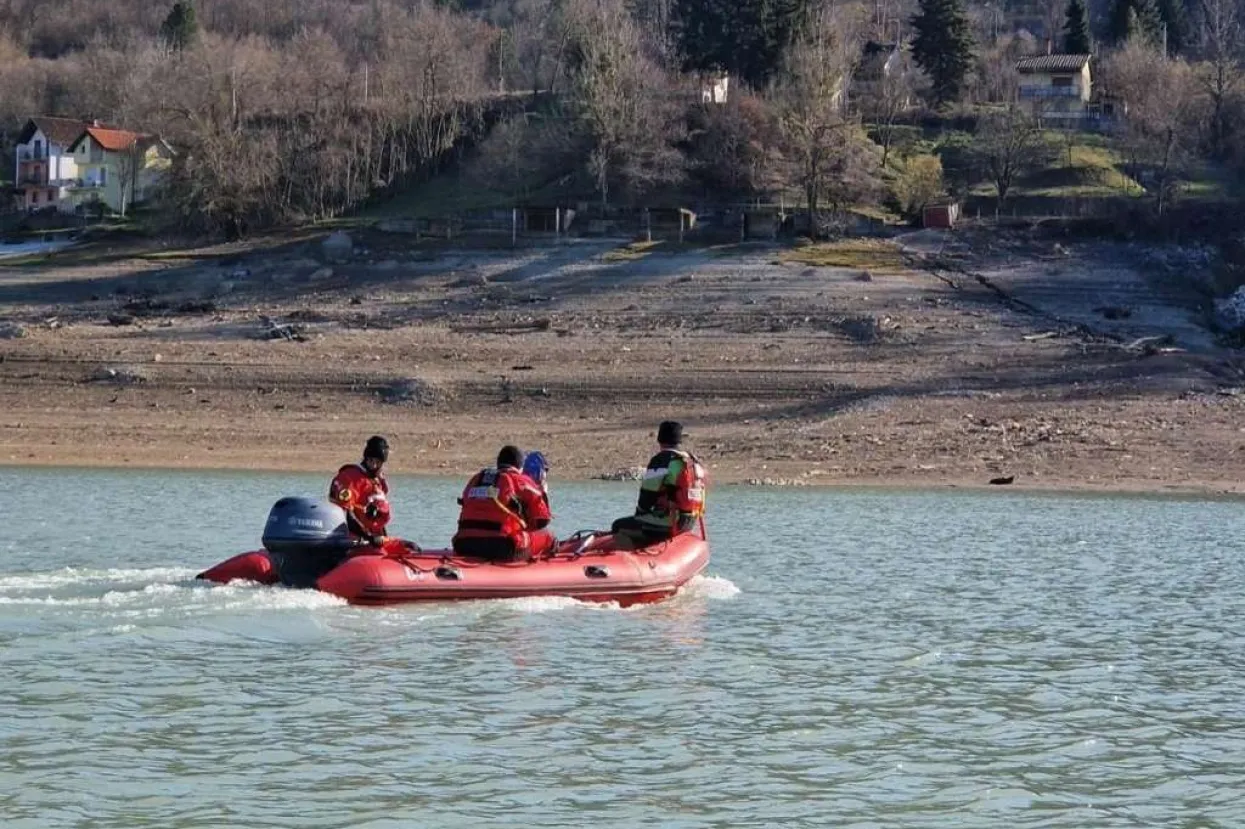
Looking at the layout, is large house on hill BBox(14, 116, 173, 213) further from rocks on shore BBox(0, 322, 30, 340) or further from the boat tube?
the boat tube

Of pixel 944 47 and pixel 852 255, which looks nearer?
pixel 852 255

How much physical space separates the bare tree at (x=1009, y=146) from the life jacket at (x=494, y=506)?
3957 centimetres

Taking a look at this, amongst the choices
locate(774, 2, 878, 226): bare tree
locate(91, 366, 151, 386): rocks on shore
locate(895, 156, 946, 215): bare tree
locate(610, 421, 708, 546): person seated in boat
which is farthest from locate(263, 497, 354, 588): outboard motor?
locate(895, 156, 946, 215): bare tree

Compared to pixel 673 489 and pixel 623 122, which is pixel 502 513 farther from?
pixel 623 122

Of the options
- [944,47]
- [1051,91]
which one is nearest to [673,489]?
[944,47]

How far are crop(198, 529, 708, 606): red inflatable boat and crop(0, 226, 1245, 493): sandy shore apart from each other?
1150 centimetres

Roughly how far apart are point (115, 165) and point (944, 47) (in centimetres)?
3229

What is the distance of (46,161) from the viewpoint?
266 ft

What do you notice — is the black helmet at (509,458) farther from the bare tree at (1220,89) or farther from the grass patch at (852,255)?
the bare tree at (1220,89)

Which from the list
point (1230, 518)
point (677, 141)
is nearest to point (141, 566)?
point (1230, 518)

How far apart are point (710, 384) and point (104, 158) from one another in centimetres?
4644

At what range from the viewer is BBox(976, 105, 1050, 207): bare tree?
2180 inches

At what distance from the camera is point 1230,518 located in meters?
26.4

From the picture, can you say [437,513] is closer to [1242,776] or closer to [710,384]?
[710,384]
